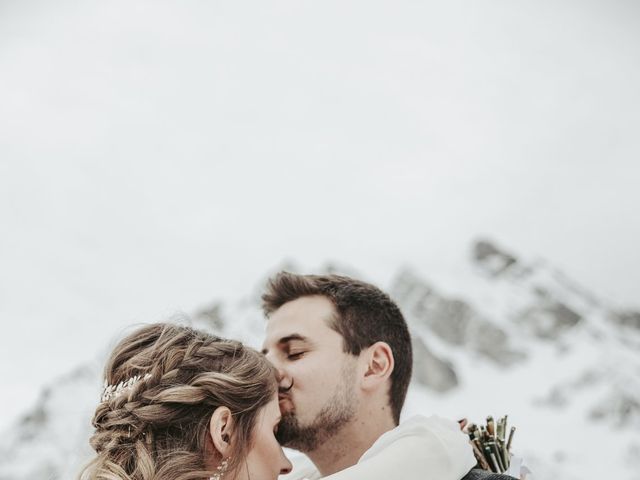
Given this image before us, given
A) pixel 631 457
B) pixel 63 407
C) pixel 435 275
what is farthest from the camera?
pixel 435 275

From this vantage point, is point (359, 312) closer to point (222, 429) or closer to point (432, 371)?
point (222, 429)

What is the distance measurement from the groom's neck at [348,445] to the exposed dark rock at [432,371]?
6382 centimetres

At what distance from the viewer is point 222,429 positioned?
3008 millimetres

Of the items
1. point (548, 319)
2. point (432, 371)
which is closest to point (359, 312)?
point (432, 371)

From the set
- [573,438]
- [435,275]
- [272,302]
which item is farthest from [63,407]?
[272,302]

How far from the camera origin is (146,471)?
268 cm

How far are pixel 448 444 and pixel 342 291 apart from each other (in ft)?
4.90

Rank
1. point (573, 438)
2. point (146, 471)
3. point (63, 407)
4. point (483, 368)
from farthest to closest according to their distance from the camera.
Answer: point (63, 407)
point (483, 368)
point (573, 438)
point (146, 471)

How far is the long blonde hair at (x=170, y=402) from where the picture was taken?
110 inches

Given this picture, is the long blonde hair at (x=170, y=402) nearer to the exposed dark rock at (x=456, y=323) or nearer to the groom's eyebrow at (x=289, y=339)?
the groom's eyebrow at (x=289, y=339)

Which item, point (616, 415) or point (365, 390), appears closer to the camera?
point (365, 390)

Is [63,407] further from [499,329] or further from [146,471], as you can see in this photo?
[146,471]

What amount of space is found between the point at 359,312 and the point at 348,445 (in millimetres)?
841

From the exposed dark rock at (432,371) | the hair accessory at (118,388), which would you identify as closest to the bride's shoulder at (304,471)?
the hair accessory at (118,388)
